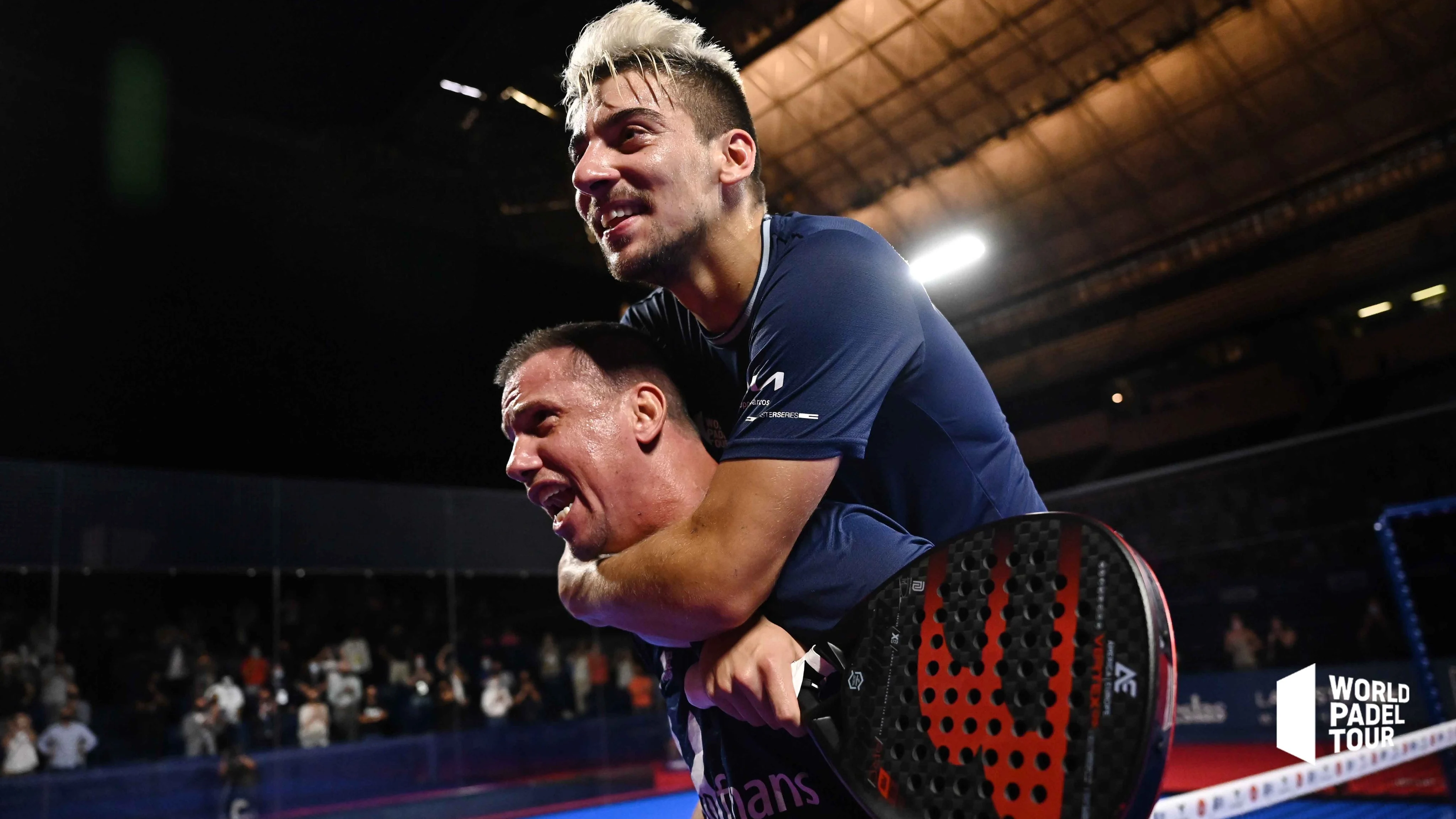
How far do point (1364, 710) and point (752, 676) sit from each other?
9.62 m

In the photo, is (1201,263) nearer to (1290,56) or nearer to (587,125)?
(1290,56)

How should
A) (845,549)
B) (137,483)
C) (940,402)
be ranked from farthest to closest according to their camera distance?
(137,483) → (940,402) → (845,549)

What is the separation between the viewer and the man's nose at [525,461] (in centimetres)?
148

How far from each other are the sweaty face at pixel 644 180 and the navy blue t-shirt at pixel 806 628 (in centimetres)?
48

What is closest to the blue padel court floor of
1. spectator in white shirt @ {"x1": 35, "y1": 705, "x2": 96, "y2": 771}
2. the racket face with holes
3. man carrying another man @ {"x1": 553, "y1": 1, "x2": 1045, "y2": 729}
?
spectator in white shirt @ {"x1": 35, "y1": 705, "x2": 96, "y2": 771}

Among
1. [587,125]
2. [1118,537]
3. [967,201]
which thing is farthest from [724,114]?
[967,201]

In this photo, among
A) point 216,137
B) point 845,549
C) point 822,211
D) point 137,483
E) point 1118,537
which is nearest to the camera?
point 1118,537

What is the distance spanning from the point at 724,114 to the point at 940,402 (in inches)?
24.2

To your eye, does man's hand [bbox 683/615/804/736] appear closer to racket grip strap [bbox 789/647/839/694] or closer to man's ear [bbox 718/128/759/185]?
racket grip strap [bbox 789/647/839/694]

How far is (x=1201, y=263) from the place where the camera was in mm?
13312

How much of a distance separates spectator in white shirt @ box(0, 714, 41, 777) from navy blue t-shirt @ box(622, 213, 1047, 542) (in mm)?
10013

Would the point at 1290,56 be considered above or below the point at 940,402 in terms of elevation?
above

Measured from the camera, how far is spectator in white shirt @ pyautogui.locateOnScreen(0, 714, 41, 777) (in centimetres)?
883

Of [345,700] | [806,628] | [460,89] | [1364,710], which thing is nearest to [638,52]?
[806,628]
